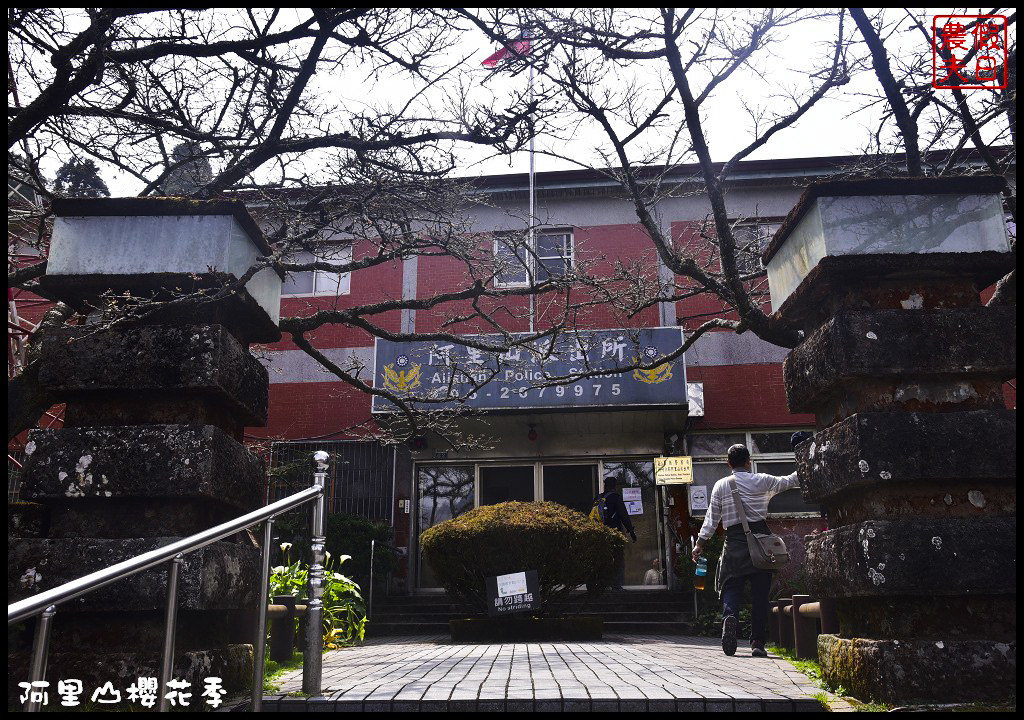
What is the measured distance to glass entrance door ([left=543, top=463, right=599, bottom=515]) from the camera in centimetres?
1496

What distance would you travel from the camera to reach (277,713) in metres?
3.71

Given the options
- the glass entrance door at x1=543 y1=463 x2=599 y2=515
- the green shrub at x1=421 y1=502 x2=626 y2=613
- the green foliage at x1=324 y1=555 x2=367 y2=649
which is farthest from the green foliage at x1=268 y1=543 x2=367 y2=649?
the glass entrance door at x1=543 y1=463 x2=599 y2=515

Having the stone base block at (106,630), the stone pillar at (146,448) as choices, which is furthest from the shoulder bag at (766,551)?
the stone base block at (106,630)

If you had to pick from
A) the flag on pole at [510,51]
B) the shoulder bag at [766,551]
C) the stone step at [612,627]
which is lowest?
the stone step at [612,627]

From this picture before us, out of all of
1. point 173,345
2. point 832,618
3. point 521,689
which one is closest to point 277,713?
point 521,689

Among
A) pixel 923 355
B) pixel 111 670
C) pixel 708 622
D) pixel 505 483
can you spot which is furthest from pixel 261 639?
pixel 505 483

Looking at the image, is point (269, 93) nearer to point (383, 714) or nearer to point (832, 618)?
point (383, 714)

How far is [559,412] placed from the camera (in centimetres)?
1318

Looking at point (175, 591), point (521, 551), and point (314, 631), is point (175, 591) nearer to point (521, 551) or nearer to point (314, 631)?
point (314, 631)

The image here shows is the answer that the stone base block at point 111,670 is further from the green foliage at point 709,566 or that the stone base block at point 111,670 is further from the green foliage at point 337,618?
the green foliage at point 709,566

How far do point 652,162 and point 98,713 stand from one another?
5.60m

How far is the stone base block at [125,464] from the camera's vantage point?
3.96 m

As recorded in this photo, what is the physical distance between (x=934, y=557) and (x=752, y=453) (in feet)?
34.4

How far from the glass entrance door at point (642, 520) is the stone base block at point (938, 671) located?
34.7 feet
